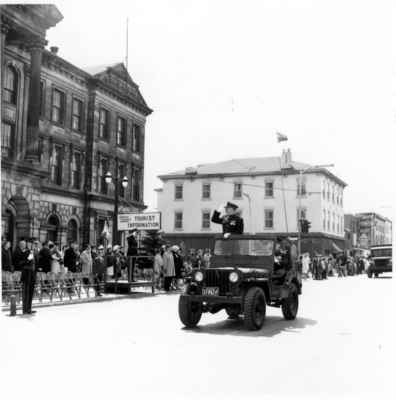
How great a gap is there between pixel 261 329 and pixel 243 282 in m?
0.96

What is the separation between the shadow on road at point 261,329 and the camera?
9523mm

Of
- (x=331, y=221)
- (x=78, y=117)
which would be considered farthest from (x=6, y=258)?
(x=331, y=221)

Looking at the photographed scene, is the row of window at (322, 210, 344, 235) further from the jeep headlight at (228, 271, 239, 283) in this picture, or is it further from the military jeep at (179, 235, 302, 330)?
the jeep headlight at (228, 271, 239, 283)

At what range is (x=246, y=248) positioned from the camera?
34.9 ft

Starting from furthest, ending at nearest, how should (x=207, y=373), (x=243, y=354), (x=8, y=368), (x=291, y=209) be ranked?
(x=291, y=209), (x=243, y=354), (x=207, y=373), (x=8, y=368)

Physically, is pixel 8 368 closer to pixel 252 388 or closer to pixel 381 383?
pixel 252 388

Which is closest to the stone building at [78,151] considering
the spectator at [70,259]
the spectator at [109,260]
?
the spectator at [109,260]

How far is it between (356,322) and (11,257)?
6.76 meters

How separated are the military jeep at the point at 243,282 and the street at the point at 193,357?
1.07 feet

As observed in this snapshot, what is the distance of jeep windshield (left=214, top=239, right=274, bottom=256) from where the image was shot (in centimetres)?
1058

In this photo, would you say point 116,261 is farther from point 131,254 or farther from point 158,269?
point 158,269

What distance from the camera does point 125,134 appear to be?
27766 millimetres

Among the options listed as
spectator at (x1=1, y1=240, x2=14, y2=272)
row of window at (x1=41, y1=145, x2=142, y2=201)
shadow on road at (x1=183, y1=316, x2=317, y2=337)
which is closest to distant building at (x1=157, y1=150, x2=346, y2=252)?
shadow on road at (x1=183, y1=316, x2=317, y2=337)

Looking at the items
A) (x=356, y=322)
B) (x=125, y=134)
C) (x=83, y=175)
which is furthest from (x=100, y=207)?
(x=356, y=322)
